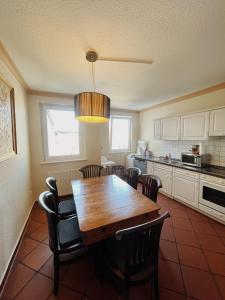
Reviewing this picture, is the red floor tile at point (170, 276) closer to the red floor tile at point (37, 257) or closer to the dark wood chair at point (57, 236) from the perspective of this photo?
the dark wood chair at point (57, 236)

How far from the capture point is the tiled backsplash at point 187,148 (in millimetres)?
2624

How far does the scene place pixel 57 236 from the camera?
4.46 feet

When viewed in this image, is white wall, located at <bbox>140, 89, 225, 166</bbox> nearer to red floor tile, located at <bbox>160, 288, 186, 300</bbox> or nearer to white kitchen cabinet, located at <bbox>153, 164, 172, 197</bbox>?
white kitchen cabinet, located at <bbox>153, 164, 172, 197</bbox>

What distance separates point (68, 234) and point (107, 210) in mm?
476

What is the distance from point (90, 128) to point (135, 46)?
2.21 meters

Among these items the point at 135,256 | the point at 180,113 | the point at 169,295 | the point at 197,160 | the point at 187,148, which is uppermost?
the point at 180,113

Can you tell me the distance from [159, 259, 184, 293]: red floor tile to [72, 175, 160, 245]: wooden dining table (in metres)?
0.63

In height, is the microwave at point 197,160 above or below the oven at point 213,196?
above

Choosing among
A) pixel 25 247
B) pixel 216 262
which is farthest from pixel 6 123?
pixel 216 262

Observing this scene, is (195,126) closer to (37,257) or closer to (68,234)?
(68,234)

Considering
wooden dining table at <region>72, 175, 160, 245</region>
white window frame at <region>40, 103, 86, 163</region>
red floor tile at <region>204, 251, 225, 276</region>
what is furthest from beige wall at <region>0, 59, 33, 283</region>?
red floor tile at <region>204, 251, 225, 276</region>

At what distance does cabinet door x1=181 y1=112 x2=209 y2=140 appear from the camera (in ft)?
8.47

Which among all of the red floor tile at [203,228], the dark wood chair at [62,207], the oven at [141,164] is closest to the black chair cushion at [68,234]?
the dark wood chair at [62,207]

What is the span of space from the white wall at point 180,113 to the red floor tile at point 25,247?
134 inches
